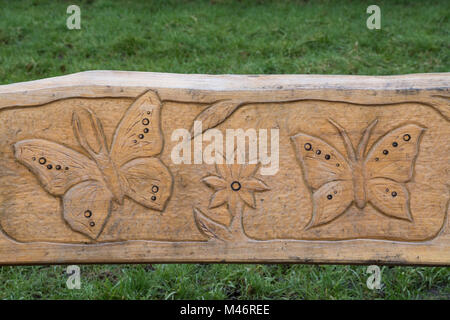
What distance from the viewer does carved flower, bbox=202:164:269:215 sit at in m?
1.48

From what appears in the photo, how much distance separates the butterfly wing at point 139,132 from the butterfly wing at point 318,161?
398 millimetres

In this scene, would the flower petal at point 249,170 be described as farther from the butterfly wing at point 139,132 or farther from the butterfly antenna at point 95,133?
the butterfly antenna at point 95,133

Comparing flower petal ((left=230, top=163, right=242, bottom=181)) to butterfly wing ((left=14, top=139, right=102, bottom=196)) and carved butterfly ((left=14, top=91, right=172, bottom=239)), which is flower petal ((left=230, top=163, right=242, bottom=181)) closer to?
carved butterfly ((left=14, top=91, right=172, bottom=239))

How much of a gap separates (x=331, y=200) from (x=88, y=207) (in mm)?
709


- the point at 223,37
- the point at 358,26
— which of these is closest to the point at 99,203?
the point at 223,37

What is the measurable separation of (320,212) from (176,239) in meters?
0.43

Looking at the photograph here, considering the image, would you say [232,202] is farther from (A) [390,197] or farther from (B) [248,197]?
(A) [390,197]

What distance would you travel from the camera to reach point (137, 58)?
11.4ft

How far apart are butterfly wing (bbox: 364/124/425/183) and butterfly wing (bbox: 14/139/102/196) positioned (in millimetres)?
796

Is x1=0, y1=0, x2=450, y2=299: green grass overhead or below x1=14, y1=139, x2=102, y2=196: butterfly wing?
overhead

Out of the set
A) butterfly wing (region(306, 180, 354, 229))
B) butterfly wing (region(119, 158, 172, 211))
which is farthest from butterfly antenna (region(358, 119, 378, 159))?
butterfly wing (region(119, 158, 172, 211))

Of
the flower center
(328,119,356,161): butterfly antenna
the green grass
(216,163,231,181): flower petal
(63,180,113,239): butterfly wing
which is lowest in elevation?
(63,180,113,239): butterfly wing

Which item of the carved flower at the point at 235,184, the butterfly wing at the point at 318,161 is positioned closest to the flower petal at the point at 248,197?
the carved flower at the point at 235,184

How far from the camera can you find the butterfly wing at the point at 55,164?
1.47 meters
